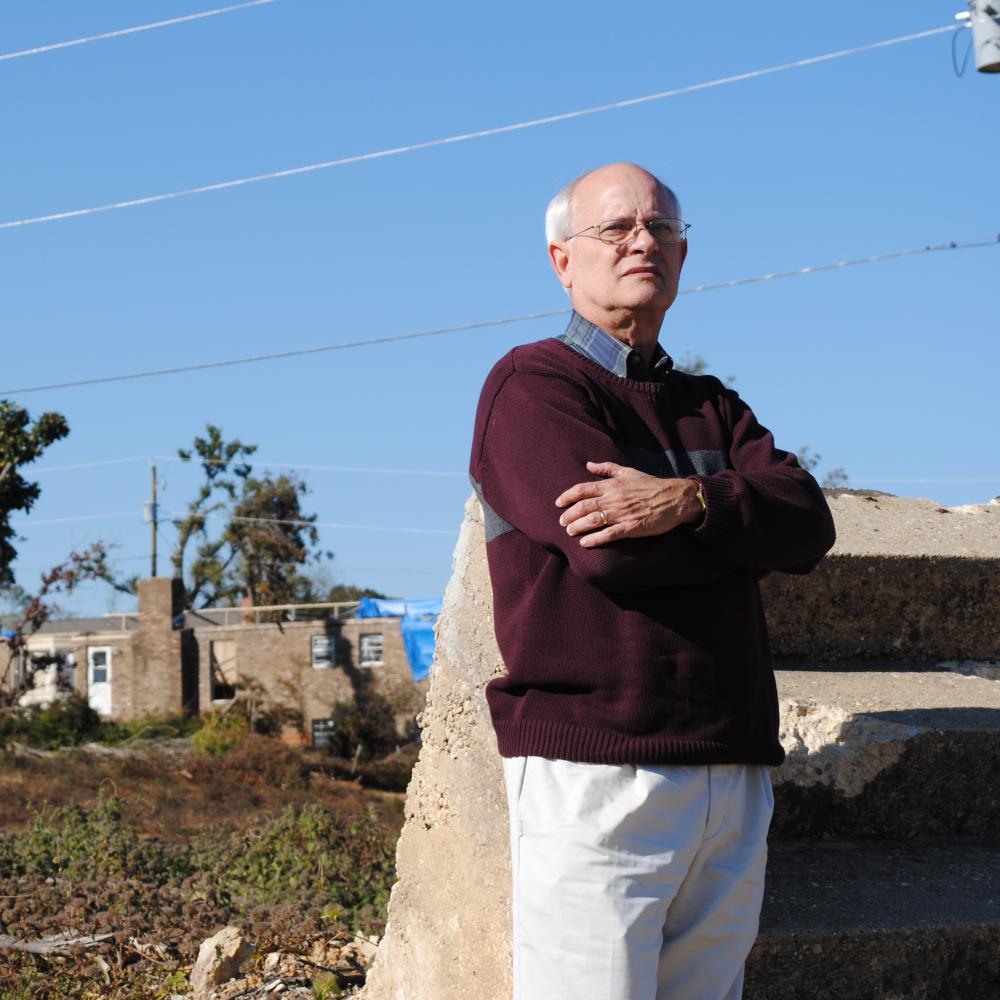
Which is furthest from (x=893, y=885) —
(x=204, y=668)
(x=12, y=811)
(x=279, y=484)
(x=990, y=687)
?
(x=279, y=484)

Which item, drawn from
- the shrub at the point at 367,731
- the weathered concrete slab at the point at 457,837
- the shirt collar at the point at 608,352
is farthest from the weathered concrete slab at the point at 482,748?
the shrub at the point at 367,731

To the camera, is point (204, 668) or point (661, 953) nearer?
point (661, 953)

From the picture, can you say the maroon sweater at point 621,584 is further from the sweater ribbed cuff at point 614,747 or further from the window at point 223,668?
the window at point 223,668

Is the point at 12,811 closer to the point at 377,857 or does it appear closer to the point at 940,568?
the point at 377,857

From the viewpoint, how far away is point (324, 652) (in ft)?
111

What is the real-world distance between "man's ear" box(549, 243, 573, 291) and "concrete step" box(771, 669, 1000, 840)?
134 cm

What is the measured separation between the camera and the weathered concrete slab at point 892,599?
149 inches

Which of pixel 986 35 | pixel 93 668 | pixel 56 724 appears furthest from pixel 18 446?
pixel 986 35

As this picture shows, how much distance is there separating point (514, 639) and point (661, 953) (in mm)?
574

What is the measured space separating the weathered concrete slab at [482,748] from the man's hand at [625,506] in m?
0.93

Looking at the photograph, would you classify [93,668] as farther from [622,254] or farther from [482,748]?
[622,254]

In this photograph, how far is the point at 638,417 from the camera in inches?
97.3

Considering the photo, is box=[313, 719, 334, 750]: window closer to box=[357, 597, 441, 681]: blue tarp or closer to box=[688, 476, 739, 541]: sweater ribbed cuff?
box=[357, 597, 441, 681]: blue tarp

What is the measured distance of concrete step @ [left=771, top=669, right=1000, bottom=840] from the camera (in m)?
3.38
